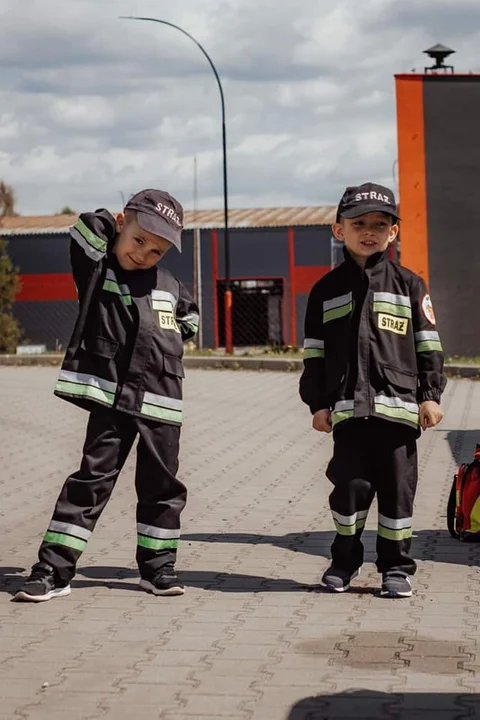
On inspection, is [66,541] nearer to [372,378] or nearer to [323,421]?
[323,421]

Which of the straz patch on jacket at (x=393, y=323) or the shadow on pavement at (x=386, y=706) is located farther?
the straz patch on jacket at (x=393, y=323)

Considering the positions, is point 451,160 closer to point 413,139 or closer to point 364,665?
point 413,139

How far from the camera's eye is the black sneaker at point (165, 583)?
5973mm

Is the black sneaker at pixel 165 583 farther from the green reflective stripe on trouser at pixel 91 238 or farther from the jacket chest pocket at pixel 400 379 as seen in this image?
the green reflective stripe on trouser at pixel 91 238

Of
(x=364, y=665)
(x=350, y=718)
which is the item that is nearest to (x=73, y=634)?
(x=364, y=665)

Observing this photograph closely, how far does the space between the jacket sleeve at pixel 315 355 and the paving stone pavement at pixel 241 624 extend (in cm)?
85

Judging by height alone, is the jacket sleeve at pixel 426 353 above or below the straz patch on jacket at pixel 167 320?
below

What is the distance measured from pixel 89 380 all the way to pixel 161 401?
32 centimetres

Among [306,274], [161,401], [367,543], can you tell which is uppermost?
[306,274]

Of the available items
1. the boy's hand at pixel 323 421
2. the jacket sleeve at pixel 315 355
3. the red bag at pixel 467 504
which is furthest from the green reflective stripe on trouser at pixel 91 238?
A: the red bag at pixel 467 504

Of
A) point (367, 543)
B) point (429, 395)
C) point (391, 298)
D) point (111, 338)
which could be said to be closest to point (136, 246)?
point (111, 338)

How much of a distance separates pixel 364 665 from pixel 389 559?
1.32 metres

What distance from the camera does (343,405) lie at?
589cm

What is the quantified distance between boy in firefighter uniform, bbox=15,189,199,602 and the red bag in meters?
1.83
